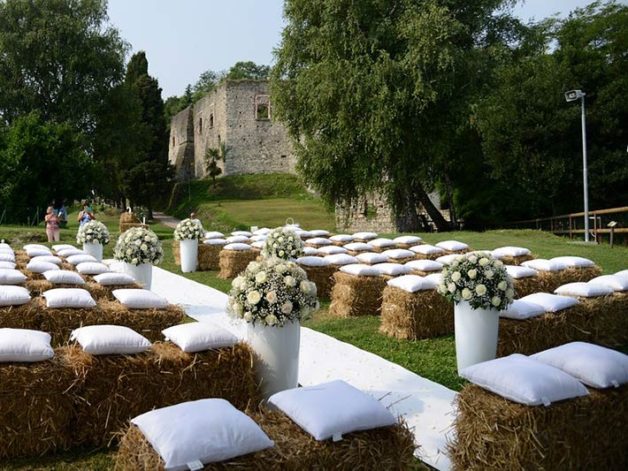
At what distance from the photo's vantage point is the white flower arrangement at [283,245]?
10203 millimetres

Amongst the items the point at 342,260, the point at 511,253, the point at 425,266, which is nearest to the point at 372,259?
the point at 342,260

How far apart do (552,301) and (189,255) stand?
8.69 m

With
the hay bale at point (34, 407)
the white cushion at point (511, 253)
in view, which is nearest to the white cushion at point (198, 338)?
the hay bale at point (34, 407)

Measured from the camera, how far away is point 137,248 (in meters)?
9.29

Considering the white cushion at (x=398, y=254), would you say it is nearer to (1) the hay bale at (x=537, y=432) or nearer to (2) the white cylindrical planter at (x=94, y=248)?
(2) the white cylindrical planter at (x=94, y=248)

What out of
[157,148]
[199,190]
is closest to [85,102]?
[157,148]

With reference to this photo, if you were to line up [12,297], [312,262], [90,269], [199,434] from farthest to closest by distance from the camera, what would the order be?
[312,262], [90,269], [12,297], [199,434]

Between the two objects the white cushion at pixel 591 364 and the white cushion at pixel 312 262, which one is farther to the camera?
the white cushion at pixel 312 262

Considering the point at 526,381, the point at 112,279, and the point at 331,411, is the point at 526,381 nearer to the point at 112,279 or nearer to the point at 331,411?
the point at 331,411

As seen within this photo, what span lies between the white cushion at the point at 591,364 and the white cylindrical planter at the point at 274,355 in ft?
6.04

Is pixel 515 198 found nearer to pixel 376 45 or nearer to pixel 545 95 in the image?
pixel 545 95

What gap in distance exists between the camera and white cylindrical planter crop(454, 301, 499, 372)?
5523 millimetres

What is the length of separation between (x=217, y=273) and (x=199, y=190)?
29.6m

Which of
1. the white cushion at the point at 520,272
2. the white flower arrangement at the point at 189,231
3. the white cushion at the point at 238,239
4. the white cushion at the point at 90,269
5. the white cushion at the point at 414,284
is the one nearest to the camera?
the white cushion at the point at 414,284
